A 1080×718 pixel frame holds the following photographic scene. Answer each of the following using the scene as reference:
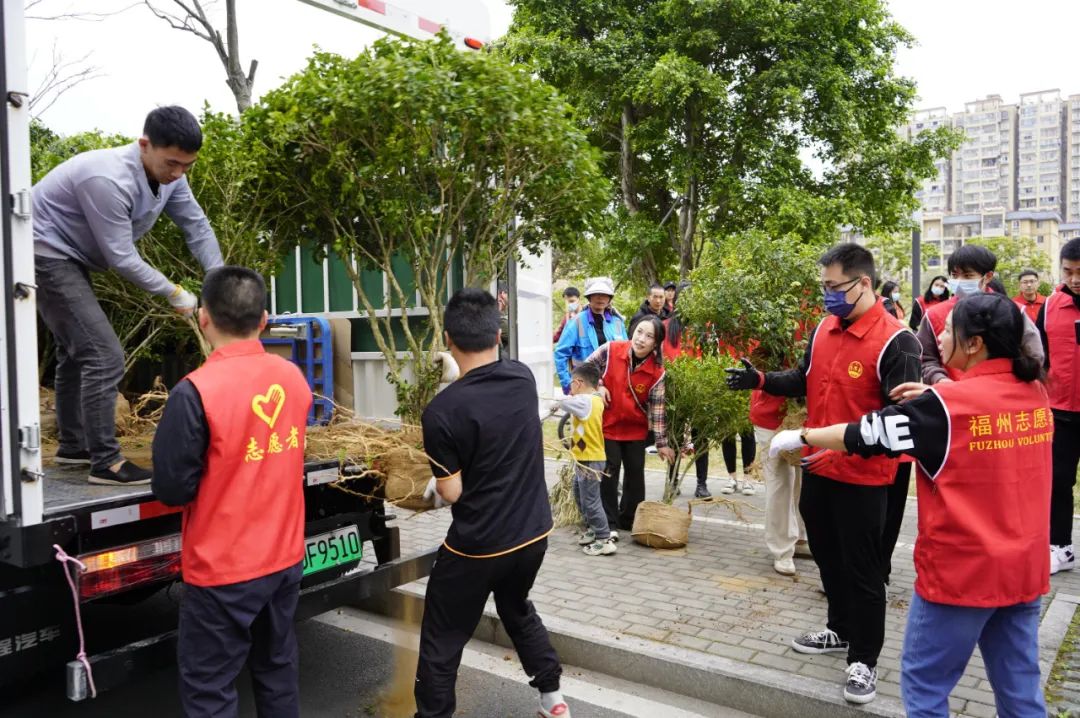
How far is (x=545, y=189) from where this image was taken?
4586 millimetres

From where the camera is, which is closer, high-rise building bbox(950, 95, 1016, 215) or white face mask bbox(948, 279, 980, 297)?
white face mask bbox(948, 279, 980, 297)

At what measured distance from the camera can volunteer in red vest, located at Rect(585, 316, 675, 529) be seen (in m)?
6.15

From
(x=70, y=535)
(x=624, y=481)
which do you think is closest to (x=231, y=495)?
(x=70, y=535)

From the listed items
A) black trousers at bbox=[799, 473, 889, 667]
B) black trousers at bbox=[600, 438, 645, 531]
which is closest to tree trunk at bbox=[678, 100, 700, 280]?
black trousers at bbox=[600, 438, 645, 531]

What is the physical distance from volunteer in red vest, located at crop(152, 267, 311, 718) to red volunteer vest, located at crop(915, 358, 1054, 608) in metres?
2.18

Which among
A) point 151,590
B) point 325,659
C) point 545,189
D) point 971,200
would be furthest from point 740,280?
point 971,200

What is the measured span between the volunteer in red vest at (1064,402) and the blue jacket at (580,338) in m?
3.18

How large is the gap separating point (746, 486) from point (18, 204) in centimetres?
686

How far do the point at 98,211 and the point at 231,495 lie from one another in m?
1.53

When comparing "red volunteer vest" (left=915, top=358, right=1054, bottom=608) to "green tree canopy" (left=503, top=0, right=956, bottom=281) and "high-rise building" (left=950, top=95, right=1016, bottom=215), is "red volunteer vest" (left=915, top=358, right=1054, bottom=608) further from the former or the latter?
"high-rise building" (left=950, top=95, right=1016, bottom=215)

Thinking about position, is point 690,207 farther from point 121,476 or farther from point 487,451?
point 121,476

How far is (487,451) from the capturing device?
10.2ft

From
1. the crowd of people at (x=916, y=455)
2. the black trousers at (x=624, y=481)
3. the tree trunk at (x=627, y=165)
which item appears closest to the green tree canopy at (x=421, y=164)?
the crowd of people at (x=916, y=455)

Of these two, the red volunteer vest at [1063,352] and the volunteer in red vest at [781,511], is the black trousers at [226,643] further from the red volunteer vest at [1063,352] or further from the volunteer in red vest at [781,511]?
the red volunteer vest at [1063,352]
